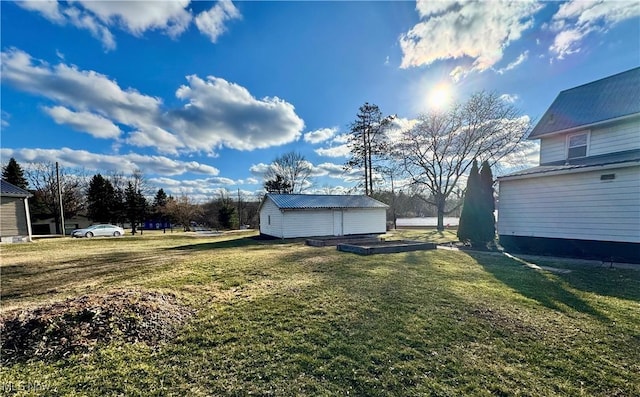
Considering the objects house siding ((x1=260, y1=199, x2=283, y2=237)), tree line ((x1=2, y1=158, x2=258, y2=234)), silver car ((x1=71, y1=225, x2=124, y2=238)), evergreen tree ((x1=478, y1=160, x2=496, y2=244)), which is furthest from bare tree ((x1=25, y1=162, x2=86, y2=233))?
evergreen tree ((x1=478, y1=160, x2=496, y2=244))

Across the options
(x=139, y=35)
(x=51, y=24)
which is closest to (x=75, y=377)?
(x=51, y=24)

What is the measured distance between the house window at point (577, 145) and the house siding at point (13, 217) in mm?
31498

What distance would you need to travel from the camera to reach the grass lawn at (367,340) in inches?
103

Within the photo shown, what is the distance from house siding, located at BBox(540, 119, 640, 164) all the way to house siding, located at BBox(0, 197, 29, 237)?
31123 mm

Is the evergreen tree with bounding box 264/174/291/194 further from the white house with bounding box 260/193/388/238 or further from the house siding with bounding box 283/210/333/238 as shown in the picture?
the house siding with bounding box 283/210/333/238

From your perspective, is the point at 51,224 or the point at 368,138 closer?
the point at 368,138

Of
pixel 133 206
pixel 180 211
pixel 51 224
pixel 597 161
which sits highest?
pixel 597 161

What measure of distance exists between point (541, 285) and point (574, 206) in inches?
224

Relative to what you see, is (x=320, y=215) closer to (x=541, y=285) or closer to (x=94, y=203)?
(x=541, y=285)

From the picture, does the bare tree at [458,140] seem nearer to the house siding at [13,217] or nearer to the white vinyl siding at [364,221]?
the white vinyl siding at [364,221]

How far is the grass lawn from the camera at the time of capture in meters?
2.62

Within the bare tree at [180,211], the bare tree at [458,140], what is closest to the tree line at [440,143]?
the bare tree at [458,140]

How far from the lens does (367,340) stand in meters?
3.44

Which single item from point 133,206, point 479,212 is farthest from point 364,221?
point 133,206
